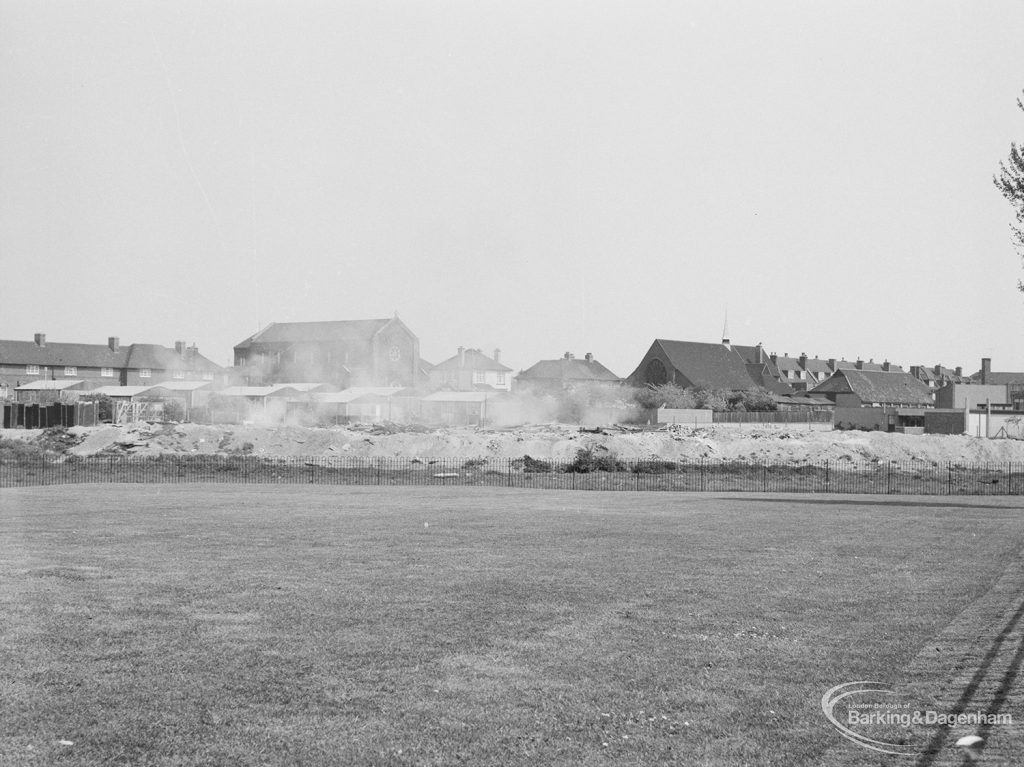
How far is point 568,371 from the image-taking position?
4451 inches

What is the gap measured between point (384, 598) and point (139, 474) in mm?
33392

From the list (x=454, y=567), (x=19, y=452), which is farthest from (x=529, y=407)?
(x=454, y=567)

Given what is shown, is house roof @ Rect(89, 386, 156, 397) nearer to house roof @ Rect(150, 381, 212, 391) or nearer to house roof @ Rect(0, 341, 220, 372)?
house roof @ Rect(150, 381, 212, 391)

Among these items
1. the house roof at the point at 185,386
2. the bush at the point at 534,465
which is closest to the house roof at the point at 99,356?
the house roof at the point at 185,386

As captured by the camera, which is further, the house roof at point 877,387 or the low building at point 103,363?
the house roof at point 877,387

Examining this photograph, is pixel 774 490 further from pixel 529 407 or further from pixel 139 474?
pixel 529 407

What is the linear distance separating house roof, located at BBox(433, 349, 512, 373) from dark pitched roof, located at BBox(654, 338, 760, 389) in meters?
19.1

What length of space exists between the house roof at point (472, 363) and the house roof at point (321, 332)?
12.5 metres

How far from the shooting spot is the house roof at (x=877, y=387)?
115 m

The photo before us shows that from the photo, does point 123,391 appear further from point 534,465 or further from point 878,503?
point 878,503

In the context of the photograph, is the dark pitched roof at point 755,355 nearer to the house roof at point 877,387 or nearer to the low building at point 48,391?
the house roof at point 877,387

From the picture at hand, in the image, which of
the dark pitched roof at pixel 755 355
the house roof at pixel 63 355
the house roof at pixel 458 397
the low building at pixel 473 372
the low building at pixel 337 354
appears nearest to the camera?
the house roof at pixel 458 397

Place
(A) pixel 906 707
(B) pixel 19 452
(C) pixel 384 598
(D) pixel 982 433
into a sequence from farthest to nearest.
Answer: (D) pixel 982 433 → (B) pixel 19 452 → (C) pixel 384 598 → (A) pixel 906 707

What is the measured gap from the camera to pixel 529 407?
9206 centimetres
